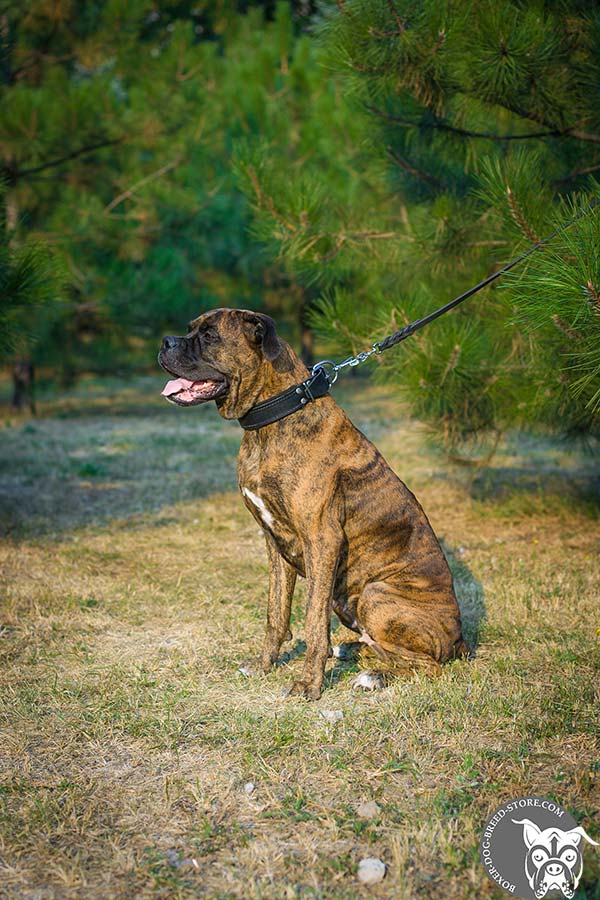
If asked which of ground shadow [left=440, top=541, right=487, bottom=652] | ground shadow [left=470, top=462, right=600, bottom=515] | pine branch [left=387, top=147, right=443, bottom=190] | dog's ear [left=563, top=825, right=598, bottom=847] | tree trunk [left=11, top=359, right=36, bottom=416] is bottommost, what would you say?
tree trunk [left=11, top=359, right=36, bottom=416]

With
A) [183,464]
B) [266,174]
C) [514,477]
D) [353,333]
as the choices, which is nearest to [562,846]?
[353,333]

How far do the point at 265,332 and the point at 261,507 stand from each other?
2.28 feet

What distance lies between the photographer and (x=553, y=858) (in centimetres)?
219

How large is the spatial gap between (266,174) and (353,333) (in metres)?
1.18

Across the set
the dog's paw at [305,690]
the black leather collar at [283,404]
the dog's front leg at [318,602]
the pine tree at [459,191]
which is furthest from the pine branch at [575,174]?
the dog's paw at [305,690]

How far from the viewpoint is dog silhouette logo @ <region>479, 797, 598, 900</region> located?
6.98 feet

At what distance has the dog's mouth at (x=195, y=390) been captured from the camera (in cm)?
326

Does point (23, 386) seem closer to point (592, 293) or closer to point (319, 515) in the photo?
point (319, 515)

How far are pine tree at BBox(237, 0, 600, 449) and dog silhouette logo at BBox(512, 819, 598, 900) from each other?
2070mm

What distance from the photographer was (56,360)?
37.1 feet

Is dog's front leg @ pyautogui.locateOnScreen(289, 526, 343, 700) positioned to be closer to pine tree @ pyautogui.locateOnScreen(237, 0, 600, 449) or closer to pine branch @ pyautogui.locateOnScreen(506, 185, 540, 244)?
pine tree @ pyautogui.locateOnScreen(237, 0, 600, 449)

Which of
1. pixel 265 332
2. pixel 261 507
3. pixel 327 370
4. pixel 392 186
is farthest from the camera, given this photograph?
pixel 392 186

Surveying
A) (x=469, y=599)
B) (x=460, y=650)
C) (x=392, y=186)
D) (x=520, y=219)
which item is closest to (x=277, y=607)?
(x=460, y=650)

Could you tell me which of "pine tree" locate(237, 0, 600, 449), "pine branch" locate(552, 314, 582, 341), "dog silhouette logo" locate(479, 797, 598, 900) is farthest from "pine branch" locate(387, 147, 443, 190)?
"dog silhouette logo" locate(479, 797, 598, 900)
